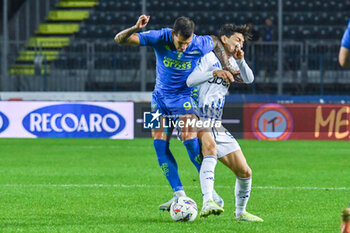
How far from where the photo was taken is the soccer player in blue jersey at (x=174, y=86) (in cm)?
754

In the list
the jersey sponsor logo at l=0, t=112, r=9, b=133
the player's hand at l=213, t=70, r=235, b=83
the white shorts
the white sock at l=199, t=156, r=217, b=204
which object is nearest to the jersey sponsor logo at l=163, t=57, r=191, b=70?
the player's hand at l=213, t=70, r=235, b=83

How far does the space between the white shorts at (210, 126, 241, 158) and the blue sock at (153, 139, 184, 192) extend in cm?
65

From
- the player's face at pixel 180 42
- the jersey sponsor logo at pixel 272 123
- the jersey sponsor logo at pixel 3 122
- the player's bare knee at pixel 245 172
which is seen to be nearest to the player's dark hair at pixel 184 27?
the player's face at pixel 180 42

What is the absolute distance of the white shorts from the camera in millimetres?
7152

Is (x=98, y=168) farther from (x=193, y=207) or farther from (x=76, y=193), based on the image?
(x=193, y=207)

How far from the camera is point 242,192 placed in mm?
7188

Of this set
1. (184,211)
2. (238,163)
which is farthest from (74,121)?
(238,163)

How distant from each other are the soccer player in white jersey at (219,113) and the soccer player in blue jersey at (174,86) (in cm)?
16

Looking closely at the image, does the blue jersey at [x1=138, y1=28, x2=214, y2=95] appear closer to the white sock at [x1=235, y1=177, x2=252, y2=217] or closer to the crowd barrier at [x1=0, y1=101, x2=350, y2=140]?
the white sock at [x1=235, y1=177, x2=252, y2=217]

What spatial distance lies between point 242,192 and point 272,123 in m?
10.2

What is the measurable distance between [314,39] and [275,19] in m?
1.85

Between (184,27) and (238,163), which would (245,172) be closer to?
(238,163)

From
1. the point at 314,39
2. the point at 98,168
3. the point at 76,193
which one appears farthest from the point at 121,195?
the point at 314,39

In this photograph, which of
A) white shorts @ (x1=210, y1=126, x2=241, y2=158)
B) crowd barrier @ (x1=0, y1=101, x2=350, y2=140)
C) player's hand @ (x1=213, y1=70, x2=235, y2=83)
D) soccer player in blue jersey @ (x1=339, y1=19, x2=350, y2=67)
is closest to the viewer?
soccer player in blue jersey @ (x1=339, y1=19, x2=350, y2=67)
